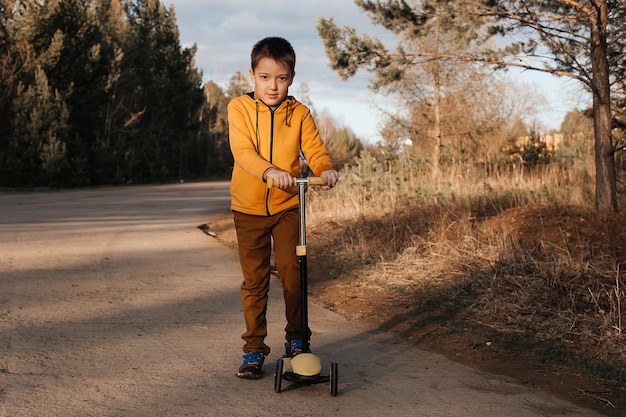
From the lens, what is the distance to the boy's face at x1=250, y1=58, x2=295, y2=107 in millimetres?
4266

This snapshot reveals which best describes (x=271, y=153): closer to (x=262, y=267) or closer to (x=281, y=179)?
(x=281, y=179)

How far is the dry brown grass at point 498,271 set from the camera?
18.2 ft

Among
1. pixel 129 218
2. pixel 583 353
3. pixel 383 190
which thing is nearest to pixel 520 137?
pixel 383 190

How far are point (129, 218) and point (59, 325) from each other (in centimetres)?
1021

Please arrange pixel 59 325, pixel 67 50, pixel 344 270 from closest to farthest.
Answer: pixel 59 325, pixel 344 270, pixel 67 50

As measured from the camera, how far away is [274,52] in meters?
4.25

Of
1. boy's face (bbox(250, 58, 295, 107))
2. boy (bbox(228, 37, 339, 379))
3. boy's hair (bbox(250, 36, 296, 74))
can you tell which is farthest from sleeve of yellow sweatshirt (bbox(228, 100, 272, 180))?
boy's hair (bbox(250, 36, 296, 74))

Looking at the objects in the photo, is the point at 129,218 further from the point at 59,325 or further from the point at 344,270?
the point at 59,325

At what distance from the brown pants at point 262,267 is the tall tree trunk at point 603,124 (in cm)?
590

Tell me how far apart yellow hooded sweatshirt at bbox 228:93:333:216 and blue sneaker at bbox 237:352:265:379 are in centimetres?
87

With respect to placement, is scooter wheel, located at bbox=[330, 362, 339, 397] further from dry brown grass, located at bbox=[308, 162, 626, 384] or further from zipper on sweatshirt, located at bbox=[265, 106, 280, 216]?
dry brown grass, located at bbox=[308, 162, 626, 384]

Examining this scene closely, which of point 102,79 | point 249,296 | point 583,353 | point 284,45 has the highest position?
point 102,79

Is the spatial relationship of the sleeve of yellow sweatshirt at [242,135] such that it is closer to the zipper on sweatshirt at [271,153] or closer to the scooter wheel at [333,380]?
the zipper on sweatshirt at [271,153]

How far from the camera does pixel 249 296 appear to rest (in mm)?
4477
